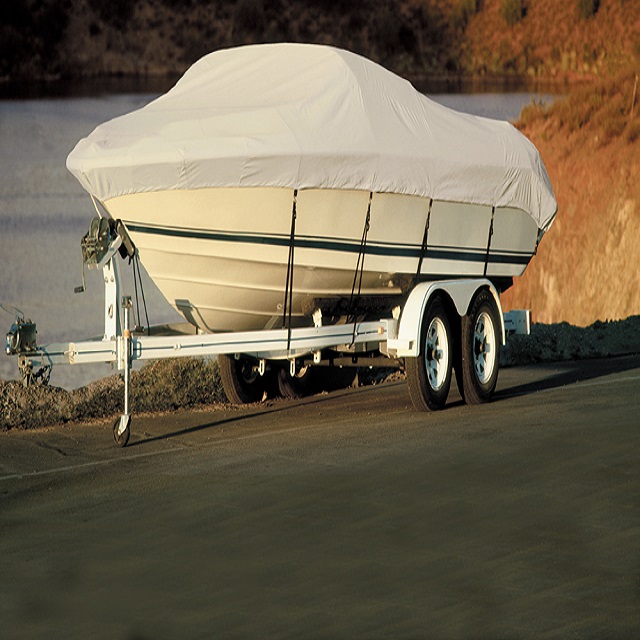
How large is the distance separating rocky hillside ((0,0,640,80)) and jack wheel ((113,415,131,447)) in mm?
50876

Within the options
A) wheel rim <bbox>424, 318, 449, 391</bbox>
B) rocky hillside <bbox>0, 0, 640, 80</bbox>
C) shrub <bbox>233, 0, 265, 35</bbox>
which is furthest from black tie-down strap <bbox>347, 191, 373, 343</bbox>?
shrub <bbox>233, 0, 265, 35</bbox>

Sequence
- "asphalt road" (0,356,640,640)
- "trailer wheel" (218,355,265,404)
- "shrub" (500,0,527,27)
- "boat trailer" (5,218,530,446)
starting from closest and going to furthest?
"asphalt road" (0,356,640,640)
"boat trailer" (5,218,530,446)
"trailer wheel" (218,355,265,404)
"shrub" (500,0,527,27)

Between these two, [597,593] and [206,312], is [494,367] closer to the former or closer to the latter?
[206,312]

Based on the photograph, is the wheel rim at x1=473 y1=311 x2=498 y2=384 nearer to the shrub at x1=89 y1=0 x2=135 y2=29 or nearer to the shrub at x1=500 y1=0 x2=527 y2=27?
the shrub at x1=89 y1=0 x2=135 y2=29

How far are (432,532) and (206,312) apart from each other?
499cm

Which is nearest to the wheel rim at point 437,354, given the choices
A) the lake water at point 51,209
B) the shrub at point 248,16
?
the lake water at point 51,209

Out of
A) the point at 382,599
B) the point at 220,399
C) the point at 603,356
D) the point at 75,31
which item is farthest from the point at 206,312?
the point at 75,31

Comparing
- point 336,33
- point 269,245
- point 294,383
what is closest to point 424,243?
point 269,245

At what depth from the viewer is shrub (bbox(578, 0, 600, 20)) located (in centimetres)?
6544

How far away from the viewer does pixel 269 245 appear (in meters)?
12.1

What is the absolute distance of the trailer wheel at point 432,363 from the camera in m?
13.1

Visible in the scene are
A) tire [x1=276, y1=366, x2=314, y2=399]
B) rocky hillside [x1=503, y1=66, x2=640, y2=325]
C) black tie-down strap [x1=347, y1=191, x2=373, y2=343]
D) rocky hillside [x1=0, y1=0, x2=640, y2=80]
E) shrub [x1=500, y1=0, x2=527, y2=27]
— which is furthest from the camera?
shrub [x1=500, y1=0, x2=527, y2=27]

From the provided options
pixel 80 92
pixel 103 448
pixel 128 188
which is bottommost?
pixel 103 448

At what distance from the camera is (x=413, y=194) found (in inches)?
505
